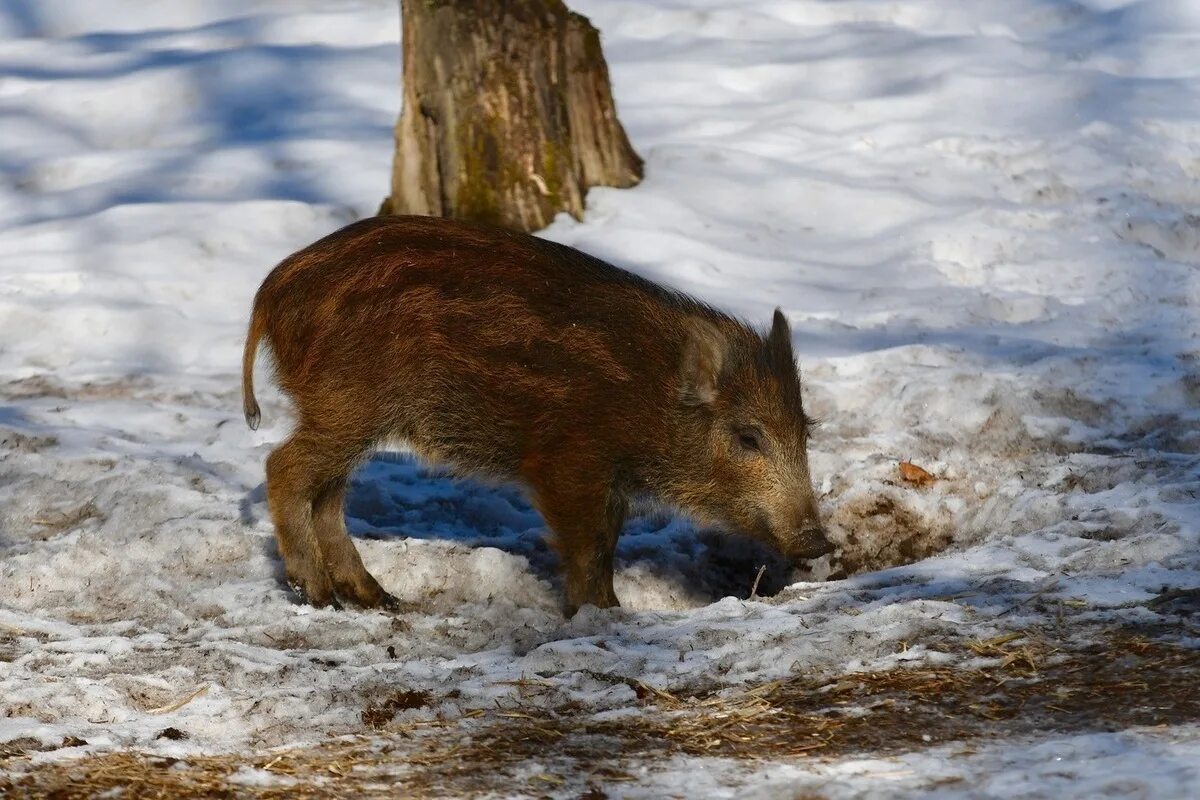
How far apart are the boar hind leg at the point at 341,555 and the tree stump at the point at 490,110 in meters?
2.74

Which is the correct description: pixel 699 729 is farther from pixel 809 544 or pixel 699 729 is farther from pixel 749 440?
pixel 749 440

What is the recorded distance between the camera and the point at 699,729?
3.21 meters

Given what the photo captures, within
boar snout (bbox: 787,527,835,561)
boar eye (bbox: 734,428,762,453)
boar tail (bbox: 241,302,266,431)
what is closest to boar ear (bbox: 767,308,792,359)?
boar eye (bbox: 734,428,762,453)

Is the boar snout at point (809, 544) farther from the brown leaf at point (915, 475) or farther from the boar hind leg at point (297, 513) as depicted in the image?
the boar hind leg at point (297, 513)

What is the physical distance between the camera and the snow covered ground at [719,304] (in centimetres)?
369

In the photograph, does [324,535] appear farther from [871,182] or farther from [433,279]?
[871,182]

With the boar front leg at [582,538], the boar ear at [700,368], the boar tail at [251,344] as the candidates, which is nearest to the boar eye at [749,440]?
the boar ear at [700,368]

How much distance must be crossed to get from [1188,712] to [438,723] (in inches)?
67.4

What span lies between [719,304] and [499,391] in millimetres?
2309

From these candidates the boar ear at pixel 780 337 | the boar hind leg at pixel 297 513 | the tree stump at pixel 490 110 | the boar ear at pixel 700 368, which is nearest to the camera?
the boar hind leg at pixel 297 513

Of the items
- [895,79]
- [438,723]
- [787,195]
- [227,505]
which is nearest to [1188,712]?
[438,723]

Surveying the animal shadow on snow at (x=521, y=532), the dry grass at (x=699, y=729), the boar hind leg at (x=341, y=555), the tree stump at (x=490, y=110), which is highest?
the tree stump at (x=490, y=110)

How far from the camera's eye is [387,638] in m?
4.23

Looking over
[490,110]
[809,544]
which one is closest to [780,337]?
[809,544]
